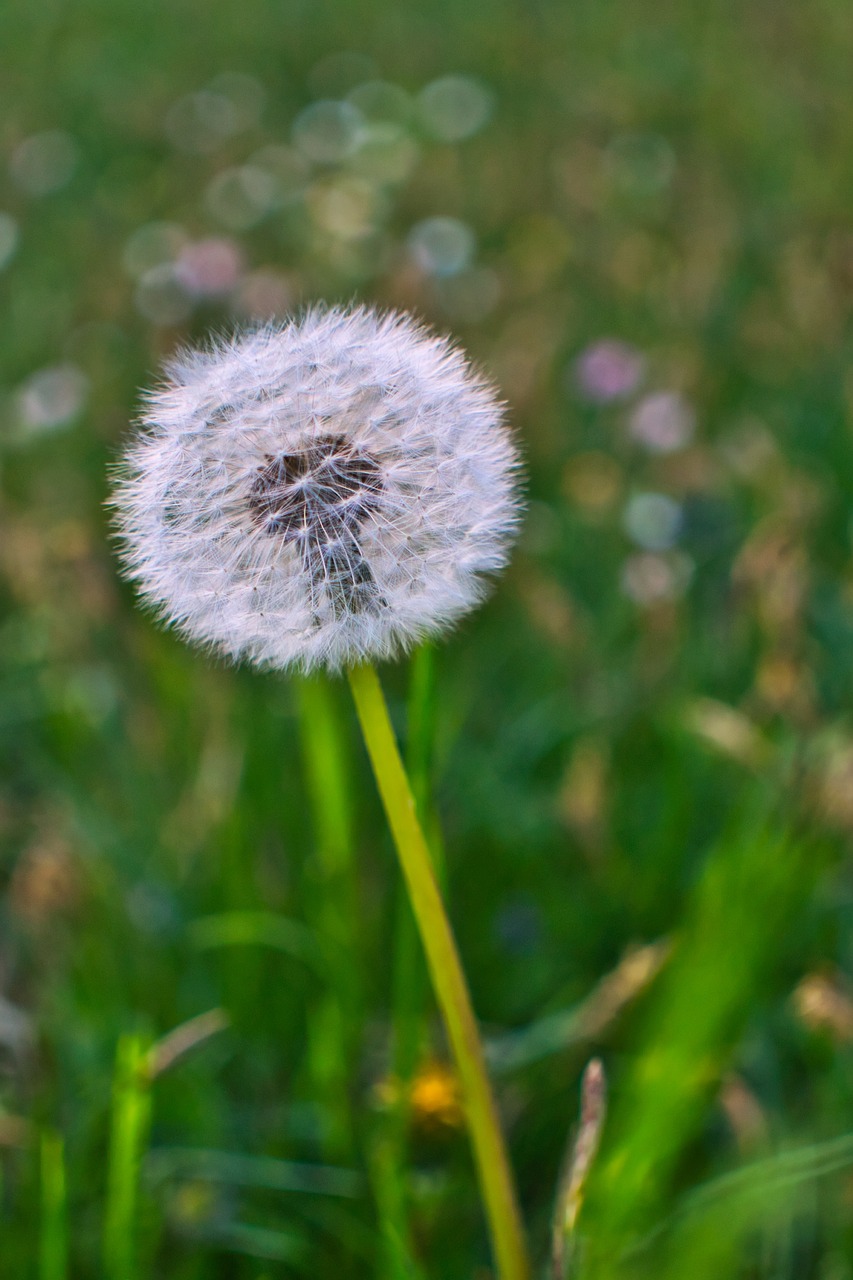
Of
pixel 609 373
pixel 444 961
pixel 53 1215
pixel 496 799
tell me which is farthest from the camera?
pixel 609 373

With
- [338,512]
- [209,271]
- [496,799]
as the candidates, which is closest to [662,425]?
[496,799]

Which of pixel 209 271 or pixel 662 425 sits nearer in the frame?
pixel 662 425

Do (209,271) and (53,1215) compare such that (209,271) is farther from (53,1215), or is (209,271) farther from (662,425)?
(53,1215)

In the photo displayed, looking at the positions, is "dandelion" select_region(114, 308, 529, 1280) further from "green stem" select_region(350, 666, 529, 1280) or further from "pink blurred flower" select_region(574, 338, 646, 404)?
"pink blurred flower" select_region(574, 338, 646, 404)

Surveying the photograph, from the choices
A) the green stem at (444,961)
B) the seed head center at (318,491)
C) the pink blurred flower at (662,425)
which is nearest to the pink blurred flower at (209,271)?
the pink blurred flower at (662,425)

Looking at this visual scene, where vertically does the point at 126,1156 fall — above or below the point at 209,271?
below

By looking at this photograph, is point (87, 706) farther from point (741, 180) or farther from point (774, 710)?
point (741, 180)

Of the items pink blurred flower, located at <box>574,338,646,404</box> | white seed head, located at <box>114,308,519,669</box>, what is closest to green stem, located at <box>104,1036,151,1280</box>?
white seed head, located at <box>114,308,519,669</box>
